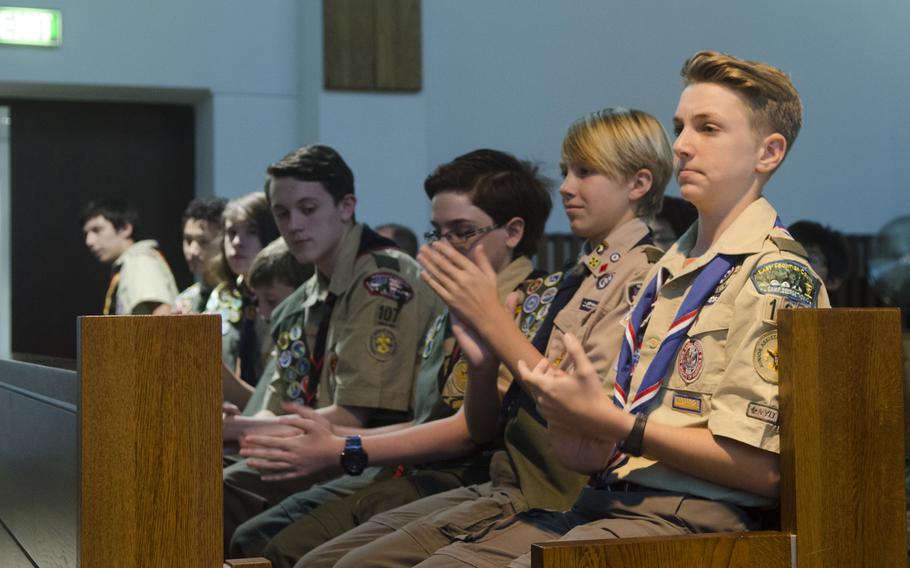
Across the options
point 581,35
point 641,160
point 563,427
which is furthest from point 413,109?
point 563,427

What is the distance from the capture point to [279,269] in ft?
12.1

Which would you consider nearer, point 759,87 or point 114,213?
point 759,87

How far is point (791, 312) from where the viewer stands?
4.99 feet

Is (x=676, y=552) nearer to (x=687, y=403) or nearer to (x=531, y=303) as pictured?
(x=687, y=403)

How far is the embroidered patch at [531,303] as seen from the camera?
98.8 inches

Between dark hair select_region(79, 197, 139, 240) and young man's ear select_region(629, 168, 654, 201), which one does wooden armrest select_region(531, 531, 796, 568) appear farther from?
dark hair select_region(79, 197, 139, 240)

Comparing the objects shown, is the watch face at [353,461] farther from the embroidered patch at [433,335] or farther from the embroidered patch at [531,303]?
the embroidered patch at [531,303]

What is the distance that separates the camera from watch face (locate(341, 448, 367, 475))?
2482 mm

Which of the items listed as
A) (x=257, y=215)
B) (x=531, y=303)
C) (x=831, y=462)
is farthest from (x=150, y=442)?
(x=257, y=215)

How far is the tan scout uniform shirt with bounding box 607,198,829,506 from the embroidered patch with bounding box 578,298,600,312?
448 millimetres

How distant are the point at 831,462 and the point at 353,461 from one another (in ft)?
3.89

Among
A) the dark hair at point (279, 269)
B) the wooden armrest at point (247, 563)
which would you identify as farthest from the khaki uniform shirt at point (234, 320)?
the wooden armrest at point (247, 563)

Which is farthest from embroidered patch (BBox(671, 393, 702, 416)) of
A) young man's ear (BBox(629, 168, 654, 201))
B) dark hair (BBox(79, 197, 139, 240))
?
dark hair (BBox(79, 197, 139, 240))

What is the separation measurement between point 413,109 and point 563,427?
4.86 m
